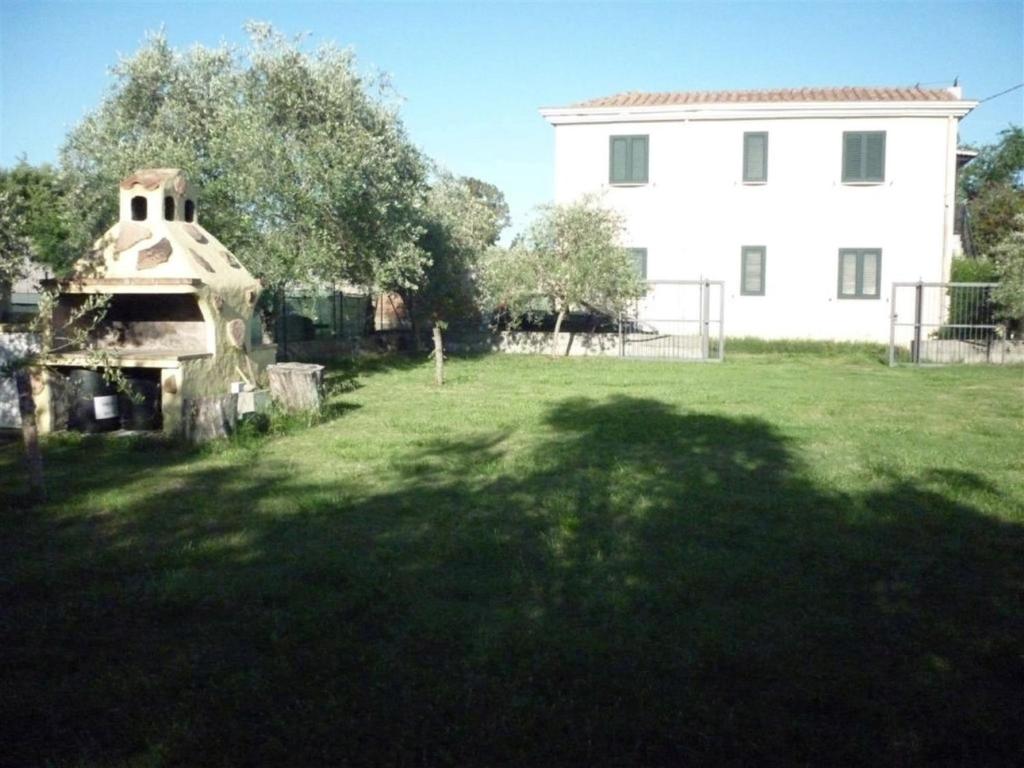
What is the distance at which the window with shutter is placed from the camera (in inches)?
1121

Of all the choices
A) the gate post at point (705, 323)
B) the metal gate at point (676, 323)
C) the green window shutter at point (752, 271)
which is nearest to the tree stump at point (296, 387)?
the metal gate at point (676, 323)

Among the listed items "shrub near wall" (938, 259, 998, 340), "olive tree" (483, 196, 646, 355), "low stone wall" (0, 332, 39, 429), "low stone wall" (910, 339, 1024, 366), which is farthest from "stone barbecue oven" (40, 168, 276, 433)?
"shrub near wall" (938, 259, 998, 340)

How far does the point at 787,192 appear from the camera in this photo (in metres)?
28.7

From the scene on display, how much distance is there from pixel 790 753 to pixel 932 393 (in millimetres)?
14622

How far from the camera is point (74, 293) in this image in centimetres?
1233

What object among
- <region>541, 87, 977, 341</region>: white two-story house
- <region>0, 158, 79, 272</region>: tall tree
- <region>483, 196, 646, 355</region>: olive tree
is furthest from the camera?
<region>541, 87, 977, 341</region>: white two-story house

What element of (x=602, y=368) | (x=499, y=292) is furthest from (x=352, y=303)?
(x=602, y=368)

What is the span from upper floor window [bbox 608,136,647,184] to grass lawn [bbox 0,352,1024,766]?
19.6 meters

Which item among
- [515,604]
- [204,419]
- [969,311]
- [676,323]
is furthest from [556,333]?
[515,604]

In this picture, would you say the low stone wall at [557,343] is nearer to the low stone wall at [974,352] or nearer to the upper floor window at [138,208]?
the low stone wall at [974,352]

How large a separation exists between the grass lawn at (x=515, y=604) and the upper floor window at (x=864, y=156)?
19.2 m

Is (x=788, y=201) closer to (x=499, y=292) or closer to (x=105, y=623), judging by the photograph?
(x=499, y=292)

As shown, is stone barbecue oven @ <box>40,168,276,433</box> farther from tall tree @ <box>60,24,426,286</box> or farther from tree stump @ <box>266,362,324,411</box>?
tall tree @ <box>60,24,426,286</box>

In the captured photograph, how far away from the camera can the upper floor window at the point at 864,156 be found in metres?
28.2
